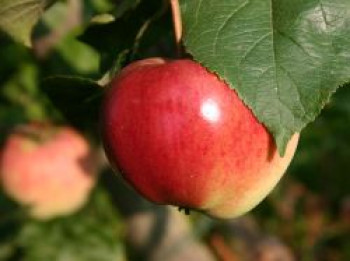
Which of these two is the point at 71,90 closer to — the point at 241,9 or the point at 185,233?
the point at 241,9

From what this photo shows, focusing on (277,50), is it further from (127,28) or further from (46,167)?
(46,167)

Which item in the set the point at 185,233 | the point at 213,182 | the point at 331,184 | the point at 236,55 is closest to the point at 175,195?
the point at 213,182

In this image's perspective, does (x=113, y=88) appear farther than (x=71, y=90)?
No

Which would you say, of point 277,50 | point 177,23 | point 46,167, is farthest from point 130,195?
point 277,50

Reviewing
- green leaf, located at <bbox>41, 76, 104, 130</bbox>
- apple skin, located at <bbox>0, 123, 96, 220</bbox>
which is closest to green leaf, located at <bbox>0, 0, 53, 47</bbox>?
green leaf, located at <bbox>41, 76, 104, 130</bbox>

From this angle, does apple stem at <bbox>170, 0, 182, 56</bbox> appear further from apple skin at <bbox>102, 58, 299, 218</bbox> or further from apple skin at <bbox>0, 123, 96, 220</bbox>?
apple skin at <bbox>0, 123, 96, 220</bbox>

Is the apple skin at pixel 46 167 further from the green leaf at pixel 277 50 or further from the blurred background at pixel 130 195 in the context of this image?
the green leaf at pixel 277 50
